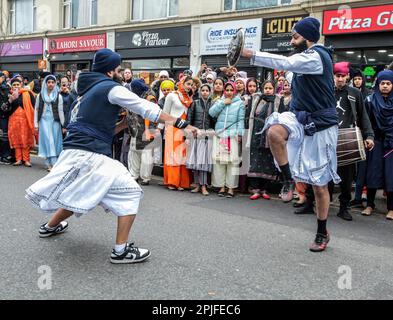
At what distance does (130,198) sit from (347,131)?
298 cm

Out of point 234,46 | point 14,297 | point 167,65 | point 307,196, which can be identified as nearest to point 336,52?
point 167,65

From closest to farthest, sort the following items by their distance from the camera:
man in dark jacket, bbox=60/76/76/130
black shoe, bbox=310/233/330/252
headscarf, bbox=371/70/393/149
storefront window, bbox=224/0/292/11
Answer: black shoe, bbox=310/233/330/252 < headscarf, bbox=371/70/393/149 < man in dark jacket, bbox=60/76/76/130 < storefront window, bbox=224/0/292/11

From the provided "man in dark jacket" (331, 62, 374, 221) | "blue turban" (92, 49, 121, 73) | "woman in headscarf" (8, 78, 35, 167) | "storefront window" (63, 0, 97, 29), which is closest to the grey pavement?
"man in dark jacket" (331, 62, 374, 221)

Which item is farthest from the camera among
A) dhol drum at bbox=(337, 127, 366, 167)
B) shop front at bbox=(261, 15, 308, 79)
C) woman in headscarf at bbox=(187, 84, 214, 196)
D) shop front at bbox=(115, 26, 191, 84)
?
shop front at bbox=(115, 26, 191, 84)

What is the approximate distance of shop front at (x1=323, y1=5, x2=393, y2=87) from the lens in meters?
12.6

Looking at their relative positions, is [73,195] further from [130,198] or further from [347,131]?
[347,131]

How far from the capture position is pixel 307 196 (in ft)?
22.1

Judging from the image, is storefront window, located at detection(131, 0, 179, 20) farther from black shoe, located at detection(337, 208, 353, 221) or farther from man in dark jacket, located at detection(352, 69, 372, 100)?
black shoe, located at detection(337, 208, 353, 221)

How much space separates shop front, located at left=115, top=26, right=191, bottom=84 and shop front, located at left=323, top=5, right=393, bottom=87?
228 inches

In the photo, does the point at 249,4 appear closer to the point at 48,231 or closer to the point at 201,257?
the point at 48,231

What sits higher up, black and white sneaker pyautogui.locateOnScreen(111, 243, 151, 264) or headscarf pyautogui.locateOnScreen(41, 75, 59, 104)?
headscarf pyautogui.locateOnScreen(41, 75, 59, 104)

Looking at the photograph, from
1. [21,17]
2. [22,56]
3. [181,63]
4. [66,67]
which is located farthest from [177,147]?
[21,17]

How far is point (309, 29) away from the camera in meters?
4.42

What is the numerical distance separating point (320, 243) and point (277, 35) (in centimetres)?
1143
